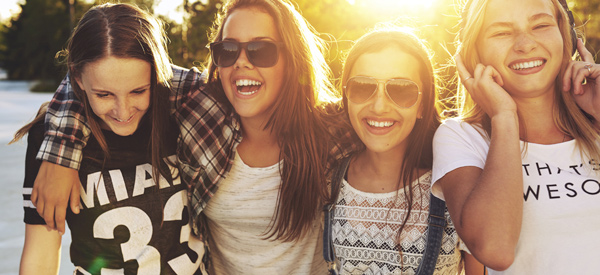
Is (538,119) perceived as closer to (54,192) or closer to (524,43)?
(524,43)

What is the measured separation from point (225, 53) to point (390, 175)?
1.07 metres

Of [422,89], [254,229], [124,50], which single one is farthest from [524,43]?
[124,50]

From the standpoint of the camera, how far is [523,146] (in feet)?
6.53

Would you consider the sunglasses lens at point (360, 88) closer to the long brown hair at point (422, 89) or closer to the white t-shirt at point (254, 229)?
the long brown hair at point (422, 89)

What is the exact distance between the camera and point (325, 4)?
7.05 meters

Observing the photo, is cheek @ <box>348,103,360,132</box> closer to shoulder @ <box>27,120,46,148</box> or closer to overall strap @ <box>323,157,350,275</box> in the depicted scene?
overall strap @ <box>323,157,350,275</box>

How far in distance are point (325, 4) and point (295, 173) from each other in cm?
511

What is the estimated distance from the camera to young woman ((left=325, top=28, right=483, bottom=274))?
2182 millimetres

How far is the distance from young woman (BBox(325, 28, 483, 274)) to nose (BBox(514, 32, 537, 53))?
44cm

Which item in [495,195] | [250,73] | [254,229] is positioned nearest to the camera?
[495,195]

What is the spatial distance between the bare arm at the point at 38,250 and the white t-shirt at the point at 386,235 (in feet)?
4.64

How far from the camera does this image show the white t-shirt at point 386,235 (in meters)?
2.17

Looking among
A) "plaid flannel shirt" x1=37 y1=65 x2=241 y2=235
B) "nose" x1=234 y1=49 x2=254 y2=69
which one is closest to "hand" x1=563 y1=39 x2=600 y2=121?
"nose" x1=234 y1=49 x2=254 y2=69

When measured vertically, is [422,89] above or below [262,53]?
below
